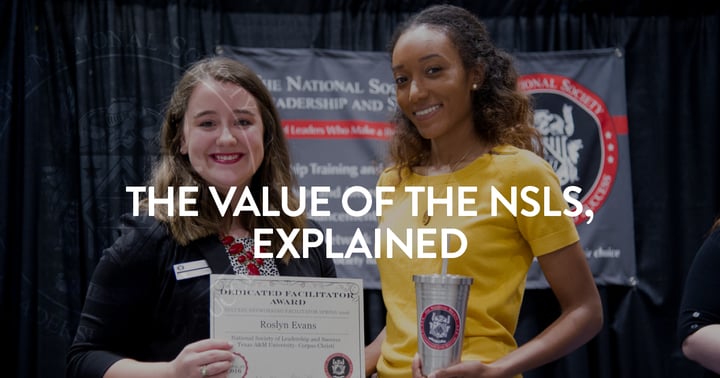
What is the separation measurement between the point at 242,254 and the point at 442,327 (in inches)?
20.1

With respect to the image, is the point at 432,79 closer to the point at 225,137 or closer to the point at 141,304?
the point at 225,137

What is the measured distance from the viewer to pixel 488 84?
1.73 meters

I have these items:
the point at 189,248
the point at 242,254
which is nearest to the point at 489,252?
the point at 242,254

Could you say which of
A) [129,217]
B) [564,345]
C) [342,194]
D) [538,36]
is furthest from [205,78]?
[538,36]

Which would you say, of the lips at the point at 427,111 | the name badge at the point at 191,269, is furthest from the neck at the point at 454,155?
the name badge at the point at 191,269

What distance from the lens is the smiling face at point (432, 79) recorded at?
65.4 inches

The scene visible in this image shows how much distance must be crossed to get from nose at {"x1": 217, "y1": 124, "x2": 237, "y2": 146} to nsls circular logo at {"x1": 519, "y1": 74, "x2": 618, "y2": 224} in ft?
8.43

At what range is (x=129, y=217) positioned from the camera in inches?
64.9

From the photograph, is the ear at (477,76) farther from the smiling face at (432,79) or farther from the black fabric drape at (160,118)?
the black fabric drape at (160,118)

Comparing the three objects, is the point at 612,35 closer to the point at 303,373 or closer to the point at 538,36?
the point at 538,36

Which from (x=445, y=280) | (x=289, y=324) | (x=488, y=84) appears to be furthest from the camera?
(x=488, y=84)

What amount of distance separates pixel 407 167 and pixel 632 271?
245 cm

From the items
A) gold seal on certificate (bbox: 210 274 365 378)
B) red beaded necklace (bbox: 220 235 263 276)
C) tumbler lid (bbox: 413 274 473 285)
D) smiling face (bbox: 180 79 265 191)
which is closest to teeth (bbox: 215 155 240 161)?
smiling face (bbox: 180 79 265 191)

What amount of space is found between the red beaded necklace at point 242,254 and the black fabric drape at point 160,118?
203 centimetres
